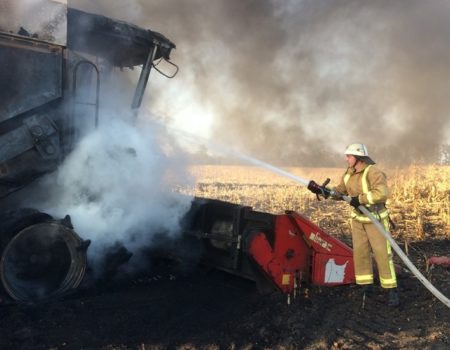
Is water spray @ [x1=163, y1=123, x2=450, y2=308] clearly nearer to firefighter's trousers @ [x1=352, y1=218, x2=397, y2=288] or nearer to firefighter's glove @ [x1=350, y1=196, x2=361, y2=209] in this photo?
firefighter's glove @ [x1=350, y1=196, x2=361, y2=209]

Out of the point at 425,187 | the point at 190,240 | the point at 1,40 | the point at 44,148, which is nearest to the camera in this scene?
the point at 1,40

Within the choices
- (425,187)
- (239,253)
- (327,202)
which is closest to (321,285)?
(239,253)

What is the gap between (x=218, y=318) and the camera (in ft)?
14.3

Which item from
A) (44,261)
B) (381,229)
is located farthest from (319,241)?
(44,261)

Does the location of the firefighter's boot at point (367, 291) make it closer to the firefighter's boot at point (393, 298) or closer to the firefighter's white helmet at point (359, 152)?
the firefighter's boot at point (393, 298)

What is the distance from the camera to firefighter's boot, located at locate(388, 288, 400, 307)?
4875 mm

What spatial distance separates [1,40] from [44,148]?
1.13 metres

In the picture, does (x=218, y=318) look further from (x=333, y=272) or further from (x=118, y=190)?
(x=118, y=190)

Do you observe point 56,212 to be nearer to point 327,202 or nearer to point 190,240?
point 190,240

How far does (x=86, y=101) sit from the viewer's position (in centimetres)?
502

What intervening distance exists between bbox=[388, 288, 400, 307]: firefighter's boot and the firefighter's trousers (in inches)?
2.2

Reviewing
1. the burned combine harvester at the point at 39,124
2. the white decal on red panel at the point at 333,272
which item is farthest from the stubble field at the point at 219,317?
the burned combine harvester at the point at 39,124

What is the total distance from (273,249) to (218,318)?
3.40 ft

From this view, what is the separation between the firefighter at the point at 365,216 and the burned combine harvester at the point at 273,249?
0.85 feet
